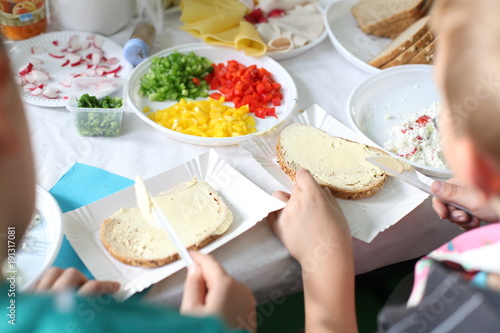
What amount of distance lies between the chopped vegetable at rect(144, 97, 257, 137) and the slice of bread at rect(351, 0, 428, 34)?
59 centimetres

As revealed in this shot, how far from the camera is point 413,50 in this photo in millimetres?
1474

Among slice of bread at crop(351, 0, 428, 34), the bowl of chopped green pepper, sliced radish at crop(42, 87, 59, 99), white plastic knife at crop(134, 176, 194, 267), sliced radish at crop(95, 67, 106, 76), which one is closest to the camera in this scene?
white plastic knife at crop(134, 176, 194, 267)

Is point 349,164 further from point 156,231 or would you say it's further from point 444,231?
point 156,231

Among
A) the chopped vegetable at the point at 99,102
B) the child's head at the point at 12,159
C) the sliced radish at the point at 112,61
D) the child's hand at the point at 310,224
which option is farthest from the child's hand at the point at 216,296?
the sliced radish at the point at 112,61

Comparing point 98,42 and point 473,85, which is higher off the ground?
point 473,85

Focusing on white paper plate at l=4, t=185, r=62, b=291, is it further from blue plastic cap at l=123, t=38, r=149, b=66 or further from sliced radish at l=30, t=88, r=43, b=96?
blue plastic cap at l=123, t=38, r=149, b=66

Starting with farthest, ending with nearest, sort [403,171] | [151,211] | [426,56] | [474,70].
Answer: [426,56] → [403,171] → [151,211] → [474,70]

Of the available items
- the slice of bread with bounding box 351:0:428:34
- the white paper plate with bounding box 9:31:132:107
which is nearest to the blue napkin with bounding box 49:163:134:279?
the white paper plate with bounding box 9:31:132:107

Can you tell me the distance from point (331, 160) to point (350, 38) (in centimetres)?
61

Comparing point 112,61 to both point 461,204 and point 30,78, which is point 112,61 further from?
point 461,204

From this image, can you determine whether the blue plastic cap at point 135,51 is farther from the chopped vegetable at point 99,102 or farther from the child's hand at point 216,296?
the child's hand at point 216,296

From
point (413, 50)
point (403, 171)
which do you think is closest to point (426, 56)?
point (413, 50)

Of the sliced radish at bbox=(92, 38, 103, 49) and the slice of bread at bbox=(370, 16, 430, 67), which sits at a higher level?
the slice of bread at bbox=(370, 16, 430, 67)

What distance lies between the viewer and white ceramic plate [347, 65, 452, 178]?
1.33 metres
